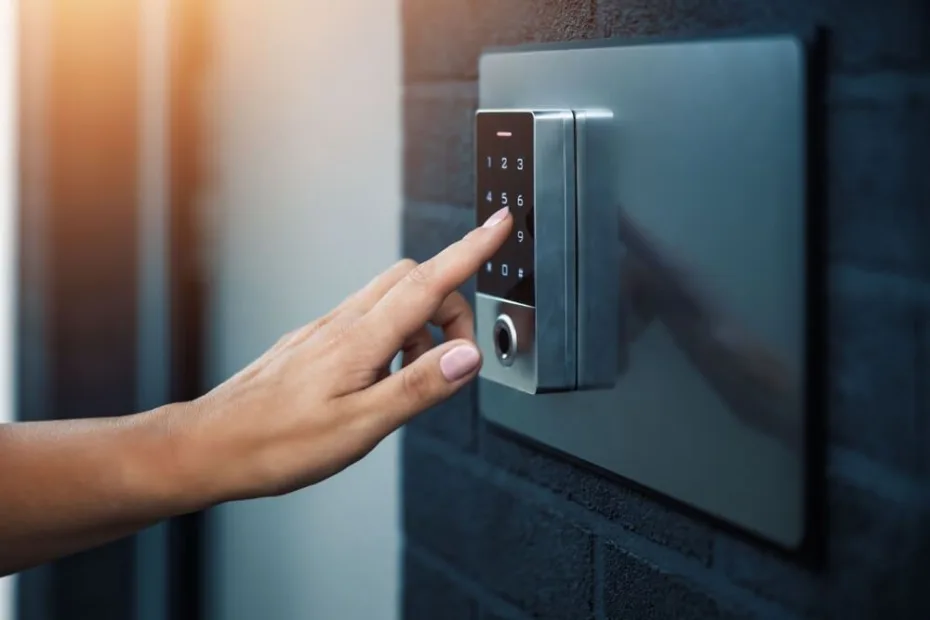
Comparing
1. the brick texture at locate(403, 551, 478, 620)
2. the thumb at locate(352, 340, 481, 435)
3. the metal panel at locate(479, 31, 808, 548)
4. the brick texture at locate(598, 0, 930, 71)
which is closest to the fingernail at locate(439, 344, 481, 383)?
the thumb at locate(352, 340, 481, 435)

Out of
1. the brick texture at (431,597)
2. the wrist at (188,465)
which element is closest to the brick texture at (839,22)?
the wrist at (188,465)

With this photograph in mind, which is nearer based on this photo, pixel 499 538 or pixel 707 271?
pixel 707 271

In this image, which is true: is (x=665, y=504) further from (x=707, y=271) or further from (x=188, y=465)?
(x=188, y=465)

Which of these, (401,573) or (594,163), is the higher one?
(594,163)

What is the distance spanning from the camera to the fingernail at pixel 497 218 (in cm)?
66

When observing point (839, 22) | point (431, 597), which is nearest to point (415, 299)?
point (839, 22)

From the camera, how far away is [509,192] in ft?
2.29

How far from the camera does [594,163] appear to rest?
667mm

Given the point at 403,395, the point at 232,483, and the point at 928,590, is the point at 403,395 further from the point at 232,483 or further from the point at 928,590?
the point at 928,590

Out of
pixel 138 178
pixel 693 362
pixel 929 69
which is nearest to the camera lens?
pixel 929 69

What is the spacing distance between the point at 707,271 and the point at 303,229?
0.58 meters

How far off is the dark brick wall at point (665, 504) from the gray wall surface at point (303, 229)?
0.05 meters

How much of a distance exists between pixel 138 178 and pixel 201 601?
1.62 feet

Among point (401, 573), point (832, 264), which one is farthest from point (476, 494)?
point (832, 264)
